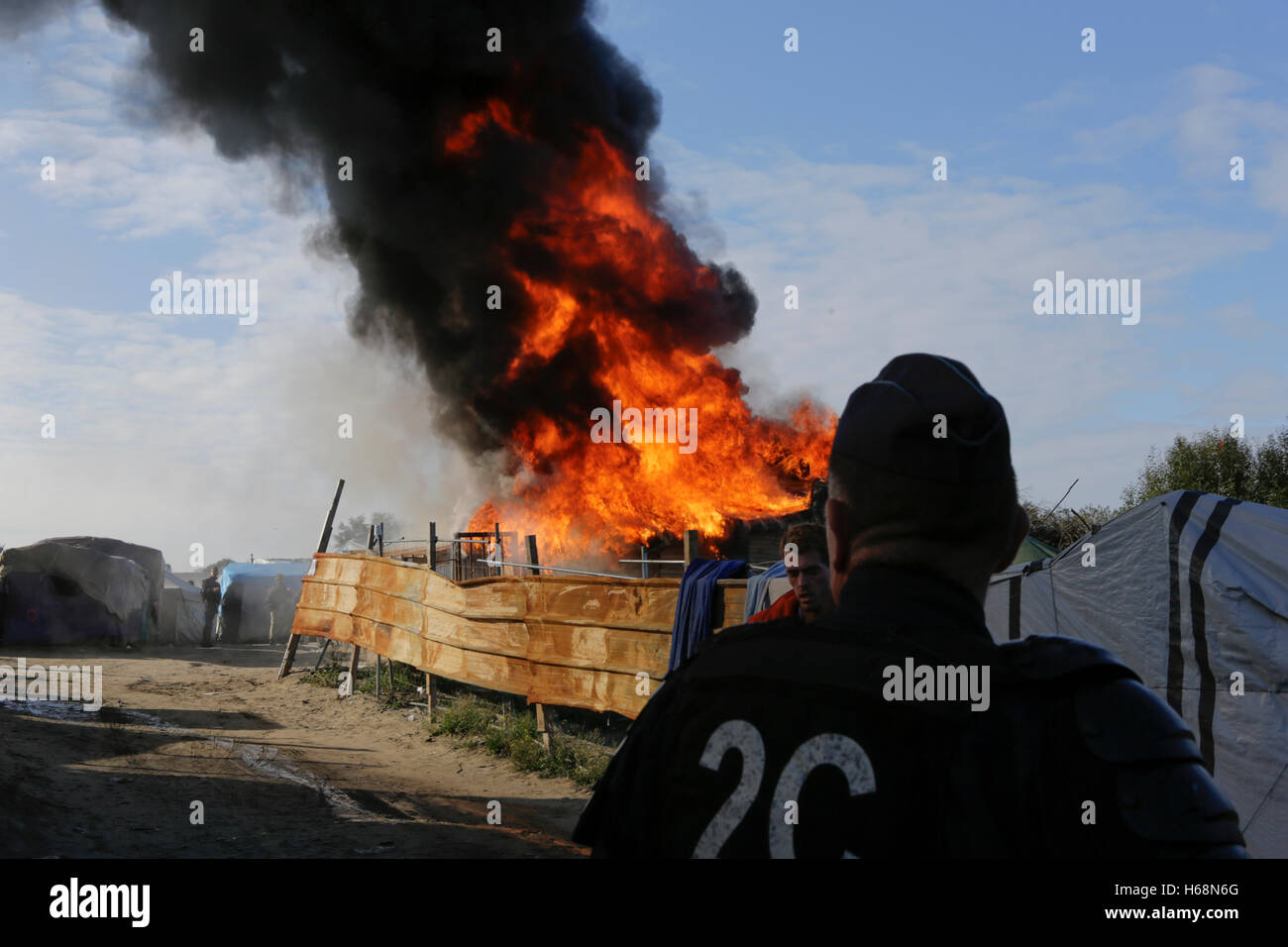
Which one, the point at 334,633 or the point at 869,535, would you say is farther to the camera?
the point at 334,633

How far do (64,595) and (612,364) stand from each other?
677 inches

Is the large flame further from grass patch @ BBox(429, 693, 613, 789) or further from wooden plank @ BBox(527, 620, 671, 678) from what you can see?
wooden plank @ BBox(527, 620, 671, 678)

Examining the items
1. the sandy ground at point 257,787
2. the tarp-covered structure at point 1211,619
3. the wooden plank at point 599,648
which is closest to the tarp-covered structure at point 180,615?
the sandy ground at point 257,787

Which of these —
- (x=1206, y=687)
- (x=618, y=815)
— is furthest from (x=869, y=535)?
(x=1206, y=687)

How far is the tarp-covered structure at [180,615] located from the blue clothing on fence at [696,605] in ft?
85.4

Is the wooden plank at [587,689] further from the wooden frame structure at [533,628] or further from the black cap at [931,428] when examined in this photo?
the black cap at [931,428]

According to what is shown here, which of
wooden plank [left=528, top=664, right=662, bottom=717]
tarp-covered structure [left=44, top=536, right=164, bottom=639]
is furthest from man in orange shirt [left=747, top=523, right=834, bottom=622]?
tarp-covered structure [left=44, top=536, right=164, bottom=639]

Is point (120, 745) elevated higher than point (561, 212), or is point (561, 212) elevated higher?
point (561, 212)

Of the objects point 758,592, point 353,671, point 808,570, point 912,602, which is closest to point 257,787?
point 758,592

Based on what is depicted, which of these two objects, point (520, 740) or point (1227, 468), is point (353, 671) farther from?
point (1227, 468)

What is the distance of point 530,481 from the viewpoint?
29219mm

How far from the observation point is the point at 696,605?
8930 mm
